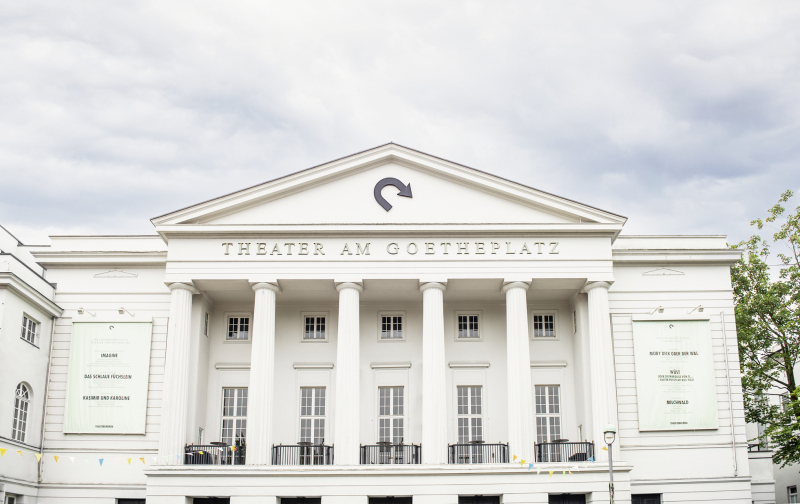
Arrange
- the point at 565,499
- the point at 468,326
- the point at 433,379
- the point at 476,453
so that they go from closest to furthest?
the point at 565,499
the point at 433,379
the point at 476,453
the point at 468,326

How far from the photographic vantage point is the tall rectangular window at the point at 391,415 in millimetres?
31375

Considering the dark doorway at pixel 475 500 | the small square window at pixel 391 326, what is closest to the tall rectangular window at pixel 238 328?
the small square window at pixel 391 326

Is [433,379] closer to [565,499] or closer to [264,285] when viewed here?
[565,499]

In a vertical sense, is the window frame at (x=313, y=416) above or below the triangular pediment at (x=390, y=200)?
below

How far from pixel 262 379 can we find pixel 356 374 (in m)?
3.39

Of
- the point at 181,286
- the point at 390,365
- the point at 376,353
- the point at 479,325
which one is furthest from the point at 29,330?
the point at 479,325

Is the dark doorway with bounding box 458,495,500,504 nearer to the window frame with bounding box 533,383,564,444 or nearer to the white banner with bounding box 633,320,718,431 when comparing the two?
the window frame with bounding box 533,383,564,444

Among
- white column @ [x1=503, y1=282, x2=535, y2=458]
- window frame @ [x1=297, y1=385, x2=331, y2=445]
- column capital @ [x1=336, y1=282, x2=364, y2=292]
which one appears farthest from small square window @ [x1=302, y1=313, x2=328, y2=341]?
white column @ [x1=503, y1=282, x2=535, y2=458]

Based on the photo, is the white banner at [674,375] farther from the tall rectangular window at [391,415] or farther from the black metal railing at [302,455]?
the black metal railing at [302,455]

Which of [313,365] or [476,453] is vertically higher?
[313,365]

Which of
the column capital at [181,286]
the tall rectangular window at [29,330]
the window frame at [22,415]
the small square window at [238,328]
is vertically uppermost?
the column capital at [181,286]

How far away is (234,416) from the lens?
104 ft

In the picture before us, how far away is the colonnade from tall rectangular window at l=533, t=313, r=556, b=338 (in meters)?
2.87

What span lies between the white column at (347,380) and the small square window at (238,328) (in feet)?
16.6
